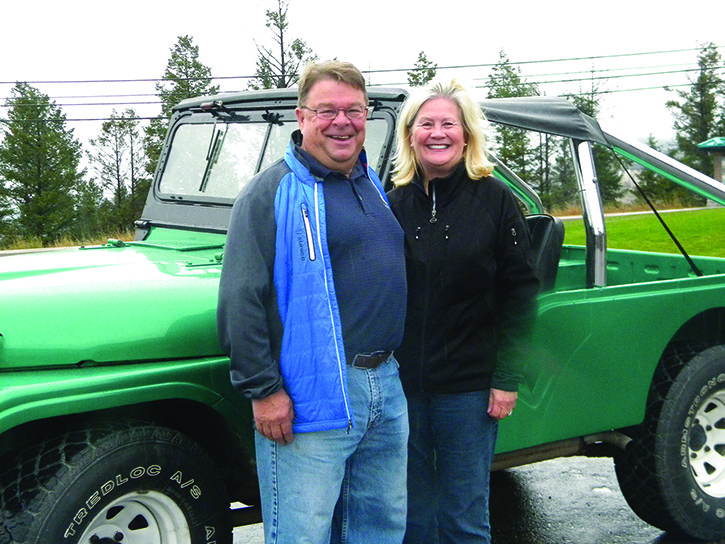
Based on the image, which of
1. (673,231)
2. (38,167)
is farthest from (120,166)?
(673,231)

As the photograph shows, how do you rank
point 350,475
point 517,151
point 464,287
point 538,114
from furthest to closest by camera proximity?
point 517,151, point 538,114, point 464,287, point 350,475

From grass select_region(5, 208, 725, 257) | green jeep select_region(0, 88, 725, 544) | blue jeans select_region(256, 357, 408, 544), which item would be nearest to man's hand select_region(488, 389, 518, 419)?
green jeep select_region(0, 88, 725, 544)

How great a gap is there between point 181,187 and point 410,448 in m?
1.97

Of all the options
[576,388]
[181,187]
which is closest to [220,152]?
[181,187]

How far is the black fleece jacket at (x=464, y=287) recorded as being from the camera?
2619mm

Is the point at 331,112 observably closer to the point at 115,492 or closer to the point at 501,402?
the point at 501,402

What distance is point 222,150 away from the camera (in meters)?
3.95

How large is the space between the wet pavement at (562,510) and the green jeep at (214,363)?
0.77 ft

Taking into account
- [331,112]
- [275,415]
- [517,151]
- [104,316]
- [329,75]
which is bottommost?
[275,415]

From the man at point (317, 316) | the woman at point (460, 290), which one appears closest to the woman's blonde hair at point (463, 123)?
the woman at point (460, 290)

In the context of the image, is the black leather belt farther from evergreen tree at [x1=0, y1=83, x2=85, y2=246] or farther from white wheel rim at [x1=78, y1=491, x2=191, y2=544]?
evergreen tree at [x1=0, y1=83, x2=85, y2=246]

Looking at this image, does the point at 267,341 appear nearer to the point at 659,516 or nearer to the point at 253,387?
the point at 253,387

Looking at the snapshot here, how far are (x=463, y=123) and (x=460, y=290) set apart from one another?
56cm

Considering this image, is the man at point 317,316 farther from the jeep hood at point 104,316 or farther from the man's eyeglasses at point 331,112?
the jeep hood at point 104,316
